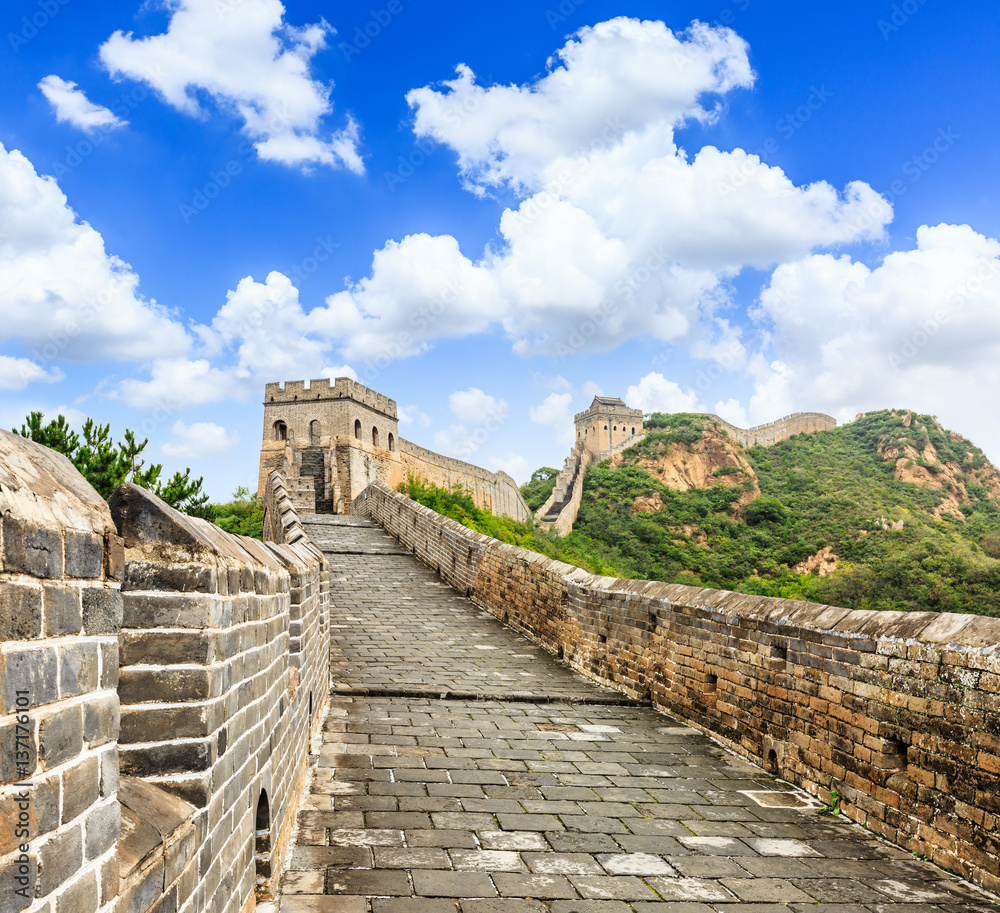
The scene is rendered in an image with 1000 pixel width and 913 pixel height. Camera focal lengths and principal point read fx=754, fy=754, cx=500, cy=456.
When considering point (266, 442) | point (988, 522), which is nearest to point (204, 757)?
point (266, 442)

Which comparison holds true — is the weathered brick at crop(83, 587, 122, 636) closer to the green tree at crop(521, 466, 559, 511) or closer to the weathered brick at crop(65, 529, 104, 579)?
the weathered brick at crop(65, 529, 104, 579)

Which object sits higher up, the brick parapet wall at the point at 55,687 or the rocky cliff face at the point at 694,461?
the rocky cliff face at the point at 694,461

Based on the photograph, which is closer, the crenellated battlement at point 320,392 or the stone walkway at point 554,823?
the stone walkway at point 554,823

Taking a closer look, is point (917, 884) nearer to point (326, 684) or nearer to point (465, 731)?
point (465, 731)

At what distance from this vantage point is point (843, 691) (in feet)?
15.0

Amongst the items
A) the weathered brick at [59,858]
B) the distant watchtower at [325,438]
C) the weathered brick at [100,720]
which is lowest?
the weathered brick at [59,858]

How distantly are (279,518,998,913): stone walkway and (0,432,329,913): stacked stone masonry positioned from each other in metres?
0.67

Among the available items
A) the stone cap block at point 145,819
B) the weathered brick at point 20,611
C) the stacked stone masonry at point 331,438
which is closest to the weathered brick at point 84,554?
the weathered brick at point 20,611

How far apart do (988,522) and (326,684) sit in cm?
5965

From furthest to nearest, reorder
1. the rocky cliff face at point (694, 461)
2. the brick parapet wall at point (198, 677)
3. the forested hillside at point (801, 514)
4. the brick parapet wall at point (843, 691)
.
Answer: the rocky cliff face at point (694, 461)
the forested hillside at point (801, 514)
the brick parapet wall at point (843, 691)
the brick parapet wall at point (198, 677)

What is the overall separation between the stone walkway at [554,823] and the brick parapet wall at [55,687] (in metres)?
2.08

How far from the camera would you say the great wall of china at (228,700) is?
112cm

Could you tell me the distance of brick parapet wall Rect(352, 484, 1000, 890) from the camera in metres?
3.63

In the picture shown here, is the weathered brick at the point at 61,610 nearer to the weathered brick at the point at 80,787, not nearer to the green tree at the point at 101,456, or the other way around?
the weathered brick at the point at 80,787
